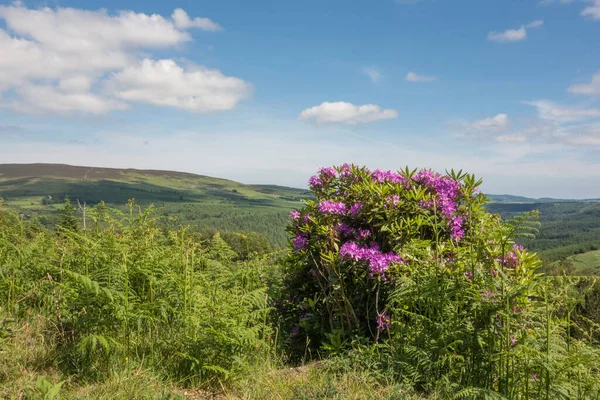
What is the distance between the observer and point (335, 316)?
14.9 feet

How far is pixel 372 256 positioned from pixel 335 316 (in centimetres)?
83

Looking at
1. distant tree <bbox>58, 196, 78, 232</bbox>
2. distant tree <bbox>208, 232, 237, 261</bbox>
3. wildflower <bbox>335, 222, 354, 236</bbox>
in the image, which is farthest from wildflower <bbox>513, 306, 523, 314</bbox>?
distant tree <bbox>58, 196, 78, 232</bbox>

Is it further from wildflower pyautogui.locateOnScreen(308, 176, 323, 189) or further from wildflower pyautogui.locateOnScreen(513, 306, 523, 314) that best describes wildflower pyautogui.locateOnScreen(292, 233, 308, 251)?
wildflower pyautogui.locateOnScreen(513, 306, 523, 314)

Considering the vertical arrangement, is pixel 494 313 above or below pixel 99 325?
above

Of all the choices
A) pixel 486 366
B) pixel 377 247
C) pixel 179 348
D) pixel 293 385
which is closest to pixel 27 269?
pixel 179 348

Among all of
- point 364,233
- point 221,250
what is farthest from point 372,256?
point 221,250

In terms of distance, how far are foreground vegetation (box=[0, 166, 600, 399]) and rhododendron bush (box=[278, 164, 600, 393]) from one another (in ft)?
0.07

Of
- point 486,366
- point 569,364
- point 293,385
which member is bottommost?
point 293,385

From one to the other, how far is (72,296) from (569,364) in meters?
4.07

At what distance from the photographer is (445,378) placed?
125 inches

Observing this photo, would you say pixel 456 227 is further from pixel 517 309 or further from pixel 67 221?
pixel 67 221

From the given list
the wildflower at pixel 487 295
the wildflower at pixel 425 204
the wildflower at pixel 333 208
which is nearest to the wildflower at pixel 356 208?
the wildflower at pixel 333 208

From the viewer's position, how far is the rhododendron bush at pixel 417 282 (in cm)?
308

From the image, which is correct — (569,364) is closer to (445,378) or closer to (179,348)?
(445,378)
